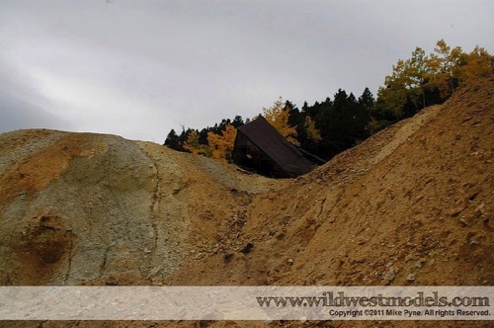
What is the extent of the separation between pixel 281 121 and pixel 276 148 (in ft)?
54.9

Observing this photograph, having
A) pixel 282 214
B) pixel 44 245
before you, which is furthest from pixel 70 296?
pixel 282 214

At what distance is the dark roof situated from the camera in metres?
31.6

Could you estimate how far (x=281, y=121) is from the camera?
49.9 meters

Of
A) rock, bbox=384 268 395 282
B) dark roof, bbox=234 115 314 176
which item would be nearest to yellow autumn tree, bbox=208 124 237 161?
dark roof, bbox=234 115 314 176

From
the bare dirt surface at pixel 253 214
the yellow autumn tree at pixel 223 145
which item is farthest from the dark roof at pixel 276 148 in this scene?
the yellow autumn tree at pixel 223 145

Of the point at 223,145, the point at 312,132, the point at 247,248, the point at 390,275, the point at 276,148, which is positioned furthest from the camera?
the point at 223,145

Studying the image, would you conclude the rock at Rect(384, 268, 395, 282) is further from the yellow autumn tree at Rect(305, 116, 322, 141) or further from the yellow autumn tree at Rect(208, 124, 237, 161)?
the yellow autumn tree at Rect(208, 124, 237, 161)

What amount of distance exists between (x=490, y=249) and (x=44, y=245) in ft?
48.7

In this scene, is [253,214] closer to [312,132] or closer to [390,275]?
[390,275]

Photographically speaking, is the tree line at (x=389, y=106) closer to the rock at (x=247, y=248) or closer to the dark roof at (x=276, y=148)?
the dark roof at (x=276, y=148)

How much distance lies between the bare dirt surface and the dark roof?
7203 millimetres

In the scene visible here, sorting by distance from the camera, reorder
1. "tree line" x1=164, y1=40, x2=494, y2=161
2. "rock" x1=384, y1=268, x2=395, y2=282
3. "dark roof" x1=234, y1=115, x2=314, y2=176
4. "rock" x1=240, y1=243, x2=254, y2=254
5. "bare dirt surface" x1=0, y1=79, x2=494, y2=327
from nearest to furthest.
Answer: "rock" x1=384, y1=268, x2=395, y2=282 → "bare dirt surface" x1=0, y1=79, x2=494, y2=327 → "rock" x1=240, y1=243, x2=254, y2=254 → "dark roof" x1=234, y1=115, x2=314, y2=176 → "tree line" x1=164, y1=40, x2=494, y2=161

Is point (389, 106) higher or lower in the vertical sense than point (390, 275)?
higher

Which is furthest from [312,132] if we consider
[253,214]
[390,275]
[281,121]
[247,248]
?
[390,275]
